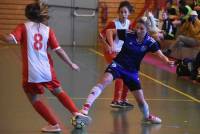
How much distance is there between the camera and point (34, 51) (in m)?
6.12

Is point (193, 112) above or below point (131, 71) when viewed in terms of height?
below

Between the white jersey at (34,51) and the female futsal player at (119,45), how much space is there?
167 centimetres

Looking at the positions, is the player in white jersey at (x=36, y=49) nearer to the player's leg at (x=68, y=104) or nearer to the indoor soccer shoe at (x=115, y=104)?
the player's leg at (x=68, y=104)

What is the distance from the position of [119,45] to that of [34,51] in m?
2.22

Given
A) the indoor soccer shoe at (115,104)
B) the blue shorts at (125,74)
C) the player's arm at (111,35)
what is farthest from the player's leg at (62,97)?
the indoor soccer shoe at (115,104)

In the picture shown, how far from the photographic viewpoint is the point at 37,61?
6.12 m

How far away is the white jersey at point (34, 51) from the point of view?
6.10m

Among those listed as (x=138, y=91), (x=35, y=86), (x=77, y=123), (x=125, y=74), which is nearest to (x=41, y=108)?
(x=35, y=86)

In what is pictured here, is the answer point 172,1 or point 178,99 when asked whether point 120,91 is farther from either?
point 172,1

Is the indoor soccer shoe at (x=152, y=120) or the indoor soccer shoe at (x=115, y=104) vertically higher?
the indoor soccer shoe at (x=152, y=120)

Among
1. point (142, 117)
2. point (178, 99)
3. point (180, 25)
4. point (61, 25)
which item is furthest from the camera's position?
point (61, 25)

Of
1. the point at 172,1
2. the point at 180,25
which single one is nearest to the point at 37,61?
the point at 180,25

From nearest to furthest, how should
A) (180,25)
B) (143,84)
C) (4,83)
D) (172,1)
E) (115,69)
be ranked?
(115,69) < (4,83) < (143,84) < (180,25) < (172,1)

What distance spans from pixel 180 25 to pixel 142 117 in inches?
275
